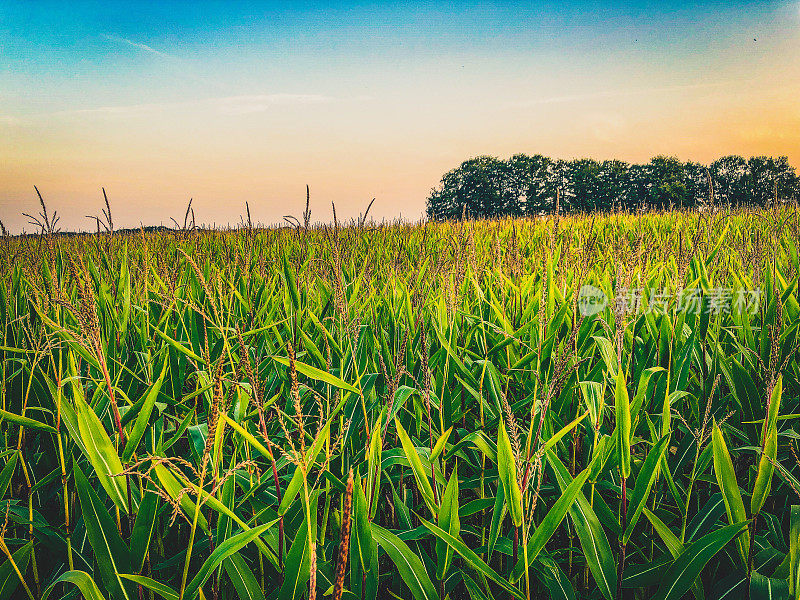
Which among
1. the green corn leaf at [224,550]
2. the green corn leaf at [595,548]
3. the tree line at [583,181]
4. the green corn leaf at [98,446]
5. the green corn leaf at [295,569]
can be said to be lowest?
the green corn leaf at [595,548]

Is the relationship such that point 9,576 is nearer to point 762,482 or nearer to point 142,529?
point 142,529

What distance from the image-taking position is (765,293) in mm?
2111

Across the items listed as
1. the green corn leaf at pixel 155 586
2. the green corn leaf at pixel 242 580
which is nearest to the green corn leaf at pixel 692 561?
the green corn leaf at pixel 242 580

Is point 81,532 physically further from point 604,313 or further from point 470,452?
point 604,313

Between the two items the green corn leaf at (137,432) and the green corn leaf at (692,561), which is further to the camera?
the green corn leaf at (137,432)

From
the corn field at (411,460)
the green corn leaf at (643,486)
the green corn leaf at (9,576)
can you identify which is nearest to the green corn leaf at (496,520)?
the corn field at (411,460)

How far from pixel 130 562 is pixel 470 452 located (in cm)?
99

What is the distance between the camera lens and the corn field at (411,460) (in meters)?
0.87

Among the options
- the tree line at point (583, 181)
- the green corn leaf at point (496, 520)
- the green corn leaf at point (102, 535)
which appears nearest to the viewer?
the green corn leaf at point (102, 535)

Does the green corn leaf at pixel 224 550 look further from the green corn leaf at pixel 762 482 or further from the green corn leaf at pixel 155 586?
the green corn leaf at pixel 762 482

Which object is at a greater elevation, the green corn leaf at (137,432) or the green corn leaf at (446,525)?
the green corn leaf at (137,432)

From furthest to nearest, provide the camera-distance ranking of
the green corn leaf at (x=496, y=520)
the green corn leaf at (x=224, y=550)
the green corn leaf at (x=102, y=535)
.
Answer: the green corn leaf at (x=496, y=520) < the green corn leaf at (x=102, y=535) < the green corn leaf at (x=224, y=550)

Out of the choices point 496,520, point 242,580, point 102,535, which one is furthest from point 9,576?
point 496,520

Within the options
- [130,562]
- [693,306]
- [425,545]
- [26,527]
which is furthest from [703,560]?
[26,527]
